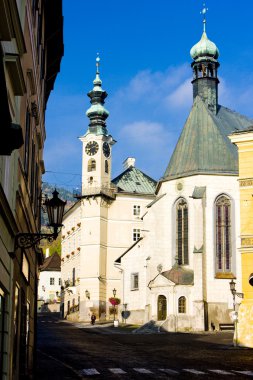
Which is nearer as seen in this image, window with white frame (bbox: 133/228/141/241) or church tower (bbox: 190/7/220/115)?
church tower (bbox: 190/7/220/115)

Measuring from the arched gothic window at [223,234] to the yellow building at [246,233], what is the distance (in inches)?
853

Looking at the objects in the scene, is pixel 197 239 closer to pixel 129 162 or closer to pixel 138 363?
pixel 129 162

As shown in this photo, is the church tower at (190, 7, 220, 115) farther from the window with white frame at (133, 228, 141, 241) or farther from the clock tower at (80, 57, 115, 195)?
the window with white frame at (133, 228, 141, 241)

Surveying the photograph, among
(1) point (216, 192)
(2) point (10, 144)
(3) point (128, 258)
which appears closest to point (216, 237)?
(1) point (216, 192)

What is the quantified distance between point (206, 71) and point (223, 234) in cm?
1863

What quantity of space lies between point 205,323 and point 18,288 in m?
40.1

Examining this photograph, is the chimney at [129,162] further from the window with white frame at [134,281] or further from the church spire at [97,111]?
the window with white frame at [134,281]

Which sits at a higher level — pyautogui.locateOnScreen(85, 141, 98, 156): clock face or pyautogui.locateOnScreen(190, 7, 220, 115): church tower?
pyautogui.locateOnScreen(190, 7, 220, 115): church tower

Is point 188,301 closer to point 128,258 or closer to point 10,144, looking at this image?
point 128,258

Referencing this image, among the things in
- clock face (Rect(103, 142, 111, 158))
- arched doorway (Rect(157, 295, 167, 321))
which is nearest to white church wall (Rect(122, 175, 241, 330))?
arched doorway (Rect(157, 295, 167, 321))

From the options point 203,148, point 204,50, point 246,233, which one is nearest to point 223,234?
point 203,148

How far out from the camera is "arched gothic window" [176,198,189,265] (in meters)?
53.3

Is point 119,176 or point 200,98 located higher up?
point 200,98

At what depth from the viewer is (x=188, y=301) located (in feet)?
166
